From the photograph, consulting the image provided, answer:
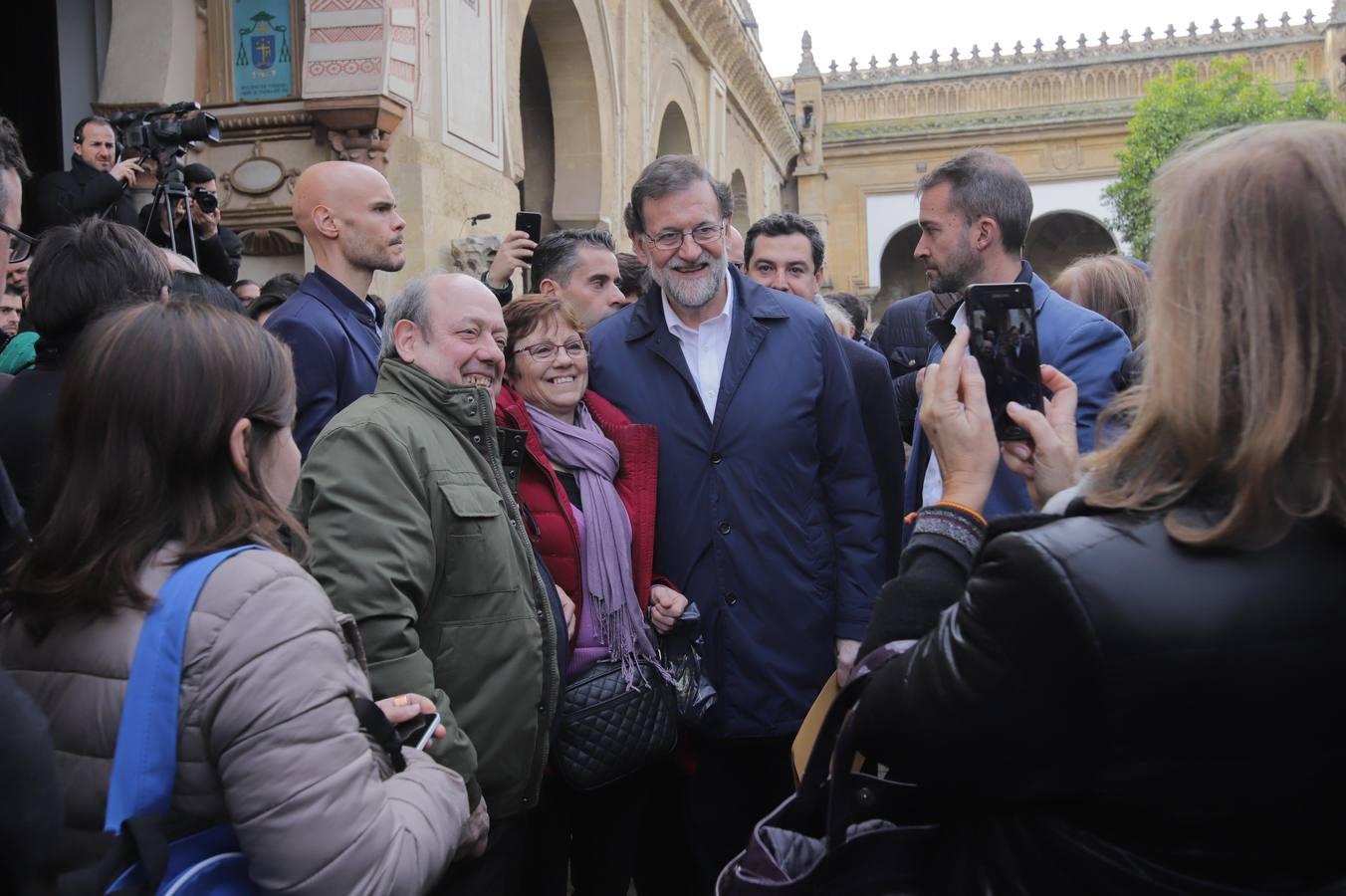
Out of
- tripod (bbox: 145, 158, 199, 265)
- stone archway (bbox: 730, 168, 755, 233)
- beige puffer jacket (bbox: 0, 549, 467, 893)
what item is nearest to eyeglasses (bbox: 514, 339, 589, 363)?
beige puffer jacket (bbox: 0, 549, 467, 893)

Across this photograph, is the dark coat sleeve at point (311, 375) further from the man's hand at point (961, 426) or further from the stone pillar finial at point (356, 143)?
the stone pillar finial at point (356, 143)

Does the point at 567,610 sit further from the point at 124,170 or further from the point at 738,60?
the point at 738,60

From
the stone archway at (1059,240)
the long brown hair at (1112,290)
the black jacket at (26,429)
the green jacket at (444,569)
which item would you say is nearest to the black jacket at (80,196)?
the black jacket at (26,429)

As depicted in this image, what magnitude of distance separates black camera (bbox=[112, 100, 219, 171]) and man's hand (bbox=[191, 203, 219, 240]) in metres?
0.26

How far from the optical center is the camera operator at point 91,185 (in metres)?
4.89

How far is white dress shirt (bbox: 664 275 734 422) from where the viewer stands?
3.23 metres

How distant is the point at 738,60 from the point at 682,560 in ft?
57.6

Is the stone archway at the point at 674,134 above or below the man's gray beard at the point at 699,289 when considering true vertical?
above

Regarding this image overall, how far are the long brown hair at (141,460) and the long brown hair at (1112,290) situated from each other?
304 centimetres

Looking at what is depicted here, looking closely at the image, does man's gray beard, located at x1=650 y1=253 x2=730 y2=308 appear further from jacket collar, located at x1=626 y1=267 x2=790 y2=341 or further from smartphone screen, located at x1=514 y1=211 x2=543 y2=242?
smartphone screen, located at x1=514 y1=211 x2=543 y2=242

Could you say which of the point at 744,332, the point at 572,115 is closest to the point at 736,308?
the point at 744,332

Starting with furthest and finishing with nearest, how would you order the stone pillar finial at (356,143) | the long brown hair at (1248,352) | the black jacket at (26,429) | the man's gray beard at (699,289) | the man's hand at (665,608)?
1. the stone pillar finial at (356,143)
2. the man's gray beard at (699,289)
3. the man's hand at (665,608)
4. the black jacket at (26,429)
5. the long brown hair at (1248,352)

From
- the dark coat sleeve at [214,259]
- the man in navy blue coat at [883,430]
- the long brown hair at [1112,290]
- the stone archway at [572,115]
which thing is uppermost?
the stone archway at [572,115]

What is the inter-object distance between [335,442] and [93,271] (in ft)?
2.59
